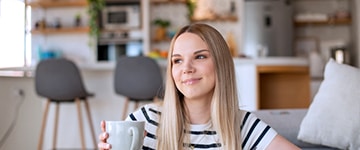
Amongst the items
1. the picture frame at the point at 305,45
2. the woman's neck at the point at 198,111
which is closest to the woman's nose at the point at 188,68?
the woman's neck at the point at 198,111

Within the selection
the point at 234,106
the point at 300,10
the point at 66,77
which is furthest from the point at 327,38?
the point at 234,106

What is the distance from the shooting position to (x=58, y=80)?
3.51 m

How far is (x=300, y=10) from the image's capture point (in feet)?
19.9

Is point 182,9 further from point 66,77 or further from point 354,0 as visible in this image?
point 66,77

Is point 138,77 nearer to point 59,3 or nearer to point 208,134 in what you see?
point 208,134

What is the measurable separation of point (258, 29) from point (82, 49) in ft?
8.04

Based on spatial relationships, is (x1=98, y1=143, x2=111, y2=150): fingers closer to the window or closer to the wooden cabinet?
the window

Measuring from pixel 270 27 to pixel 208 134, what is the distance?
464 cm

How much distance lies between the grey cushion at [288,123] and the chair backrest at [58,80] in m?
1.95

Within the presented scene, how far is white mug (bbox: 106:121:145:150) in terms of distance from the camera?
892mm

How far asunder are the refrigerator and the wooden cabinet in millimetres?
1720

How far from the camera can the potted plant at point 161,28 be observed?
587cm

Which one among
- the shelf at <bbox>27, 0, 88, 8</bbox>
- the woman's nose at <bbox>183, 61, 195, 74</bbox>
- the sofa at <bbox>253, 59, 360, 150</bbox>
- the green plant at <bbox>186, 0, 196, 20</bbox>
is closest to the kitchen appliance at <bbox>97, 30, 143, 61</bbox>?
the shelf at <bbox>27, 0, 88, 8</bbox>

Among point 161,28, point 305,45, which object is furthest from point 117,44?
point 305,45
